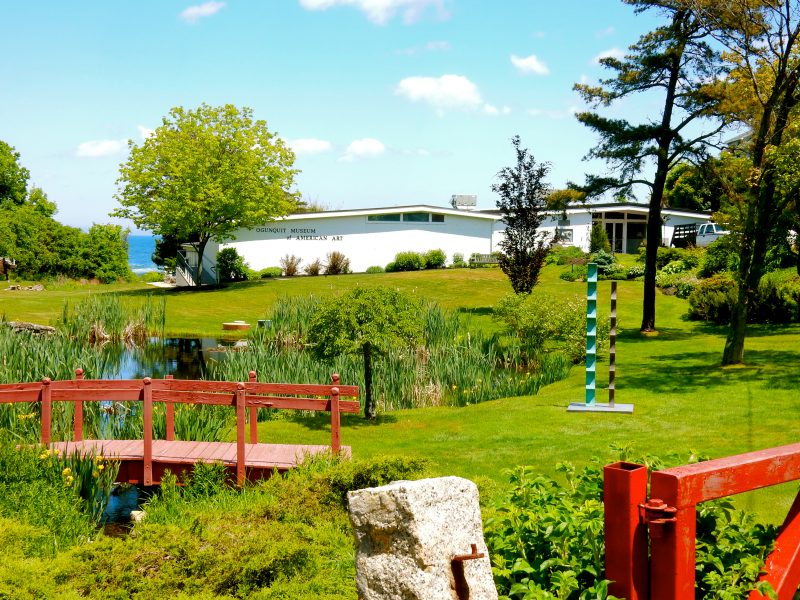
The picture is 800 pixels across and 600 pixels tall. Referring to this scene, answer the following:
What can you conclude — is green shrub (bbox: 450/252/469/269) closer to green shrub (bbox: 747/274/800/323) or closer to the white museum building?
the white museum building

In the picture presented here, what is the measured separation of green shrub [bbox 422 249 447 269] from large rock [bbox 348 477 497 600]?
47176mm

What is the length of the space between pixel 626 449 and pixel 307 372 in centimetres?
1174

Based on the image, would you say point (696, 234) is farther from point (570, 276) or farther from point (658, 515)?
point (658, 515)

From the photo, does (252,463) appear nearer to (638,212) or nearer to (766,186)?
(766,186)

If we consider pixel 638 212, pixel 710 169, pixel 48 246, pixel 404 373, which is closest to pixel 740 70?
pixel 710 169

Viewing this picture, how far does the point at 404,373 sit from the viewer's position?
652 inches

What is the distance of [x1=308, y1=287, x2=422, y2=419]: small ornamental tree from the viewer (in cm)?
1351

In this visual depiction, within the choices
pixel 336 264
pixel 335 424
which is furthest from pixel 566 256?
pixel 335 424

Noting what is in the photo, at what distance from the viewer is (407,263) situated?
5003cm

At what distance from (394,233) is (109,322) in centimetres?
2849

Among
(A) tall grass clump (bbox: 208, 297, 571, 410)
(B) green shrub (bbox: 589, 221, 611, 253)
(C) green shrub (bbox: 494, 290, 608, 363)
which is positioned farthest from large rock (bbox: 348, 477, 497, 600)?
(B) green shrub (bbox: 589, 221, 611, 253)

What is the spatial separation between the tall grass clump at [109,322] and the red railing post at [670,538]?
22350 millimetres

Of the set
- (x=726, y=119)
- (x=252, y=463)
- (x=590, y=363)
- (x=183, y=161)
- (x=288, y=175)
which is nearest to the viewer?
(x=252, y=463)

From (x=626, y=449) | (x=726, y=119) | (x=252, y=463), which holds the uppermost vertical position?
(x=726, y=119)
